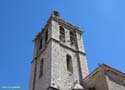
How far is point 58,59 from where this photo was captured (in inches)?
875

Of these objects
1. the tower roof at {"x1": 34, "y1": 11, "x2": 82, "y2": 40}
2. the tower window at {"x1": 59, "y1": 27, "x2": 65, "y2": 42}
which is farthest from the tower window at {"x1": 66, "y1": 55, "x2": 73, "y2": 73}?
the tower roof at {"x1": 34, "y1": 11, "x2": 82, "y2": 40}

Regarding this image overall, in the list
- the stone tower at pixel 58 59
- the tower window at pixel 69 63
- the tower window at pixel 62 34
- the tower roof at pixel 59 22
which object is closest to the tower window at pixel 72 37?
the stone tower at pixel 58 59

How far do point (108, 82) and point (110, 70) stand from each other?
5.43 feet

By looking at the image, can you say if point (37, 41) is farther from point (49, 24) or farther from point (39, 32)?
point (49, 24)

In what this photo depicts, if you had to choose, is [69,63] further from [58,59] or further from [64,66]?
[58,59]

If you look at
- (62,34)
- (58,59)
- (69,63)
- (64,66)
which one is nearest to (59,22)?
(62,34)

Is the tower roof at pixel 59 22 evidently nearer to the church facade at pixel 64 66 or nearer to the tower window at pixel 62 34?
the church facade at pixel 64 66

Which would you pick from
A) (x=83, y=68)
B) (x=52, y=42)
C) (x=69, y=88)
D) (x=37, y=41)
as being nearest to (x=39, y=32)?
(x=37, y=41)

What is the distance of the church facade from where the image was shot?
1922cm

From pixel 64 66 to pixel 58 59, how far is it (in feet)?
2.87

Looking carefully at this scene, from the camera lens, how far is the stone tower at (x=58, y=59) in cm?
2058

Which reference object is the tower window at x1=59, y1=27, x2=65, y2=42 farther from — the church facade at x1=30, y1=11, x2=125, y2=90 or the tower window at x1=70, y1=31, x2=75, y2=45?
the tower window at x1=70, y1=31, x2=75, y2=45

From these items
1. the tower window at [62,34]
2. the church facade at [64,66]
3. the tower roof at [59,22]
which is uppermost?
the tower roof at [59,22]

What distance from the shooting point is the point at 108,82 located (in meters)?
18.2
